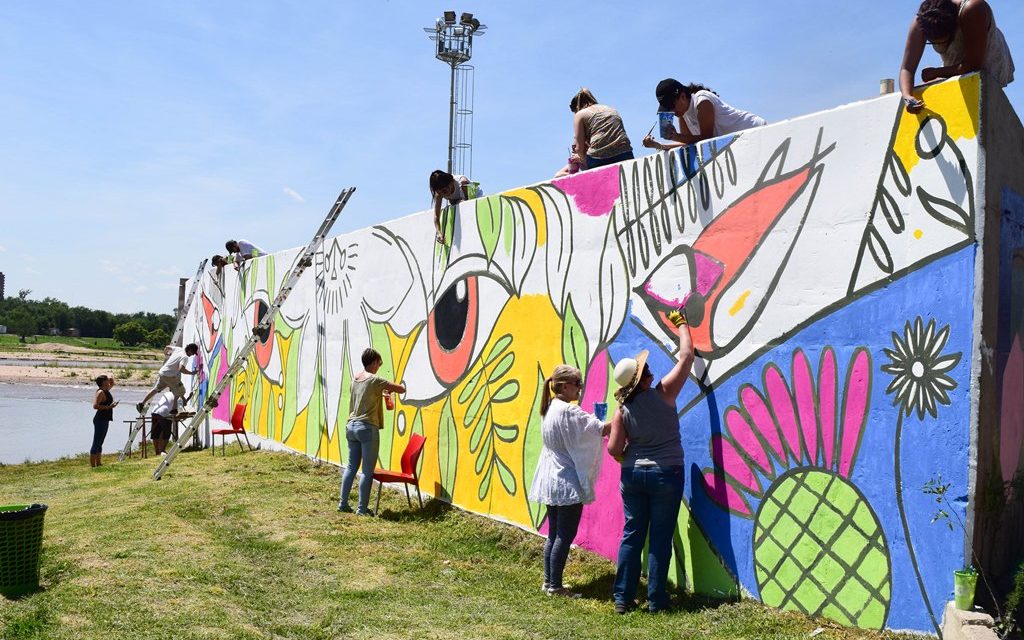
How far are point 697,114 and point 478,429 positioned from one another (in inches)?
148

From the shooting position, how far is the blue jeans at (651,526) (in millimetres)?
5496

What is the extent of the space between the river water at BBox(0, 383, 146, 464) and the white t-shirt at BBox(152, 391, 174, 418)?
3.39m

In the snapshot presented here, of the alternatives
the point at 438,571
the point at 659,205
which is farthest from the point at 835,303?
the point at 438,571

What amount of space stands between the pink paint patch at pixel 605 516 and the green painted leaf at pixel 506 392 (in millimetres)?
1404

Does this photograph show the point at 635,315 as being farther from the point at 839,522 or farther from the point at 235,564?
the point at 235,564

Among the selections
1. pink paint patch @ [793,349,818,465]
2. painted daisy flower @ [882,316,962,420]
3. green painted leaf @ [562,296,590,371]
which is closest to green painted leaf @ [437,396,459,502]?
green painted leaf @ [562,296,590,371]

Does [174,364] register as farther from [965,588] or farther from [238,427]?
[965,588]

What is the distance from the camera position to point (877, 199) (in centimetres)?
486

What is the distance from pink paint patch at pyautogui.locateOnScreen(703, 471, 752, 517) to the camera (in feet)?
18.1

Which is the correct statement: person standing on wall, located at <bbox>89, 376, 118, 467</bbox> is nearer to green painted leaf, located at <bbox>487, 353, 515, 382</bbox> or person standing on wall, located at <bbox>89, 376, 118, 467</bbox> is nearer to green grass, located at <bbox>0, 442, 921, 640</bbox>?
green grass, located at <bbox>0, 442, 921, 640</bbox>

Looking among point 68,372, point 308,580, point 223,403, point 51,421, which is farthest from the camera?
point 68,372

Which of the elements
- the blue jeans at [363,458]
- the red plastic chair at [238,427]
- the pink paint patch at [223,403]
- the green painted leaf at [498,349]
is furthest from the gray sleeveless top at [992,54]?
the pink paint patch at [223,403]

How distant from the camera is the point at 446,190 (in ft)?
30.5

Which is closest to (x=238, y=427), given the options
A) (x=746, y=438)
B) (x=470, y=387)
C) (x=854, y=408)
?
(x=470, y=387)
